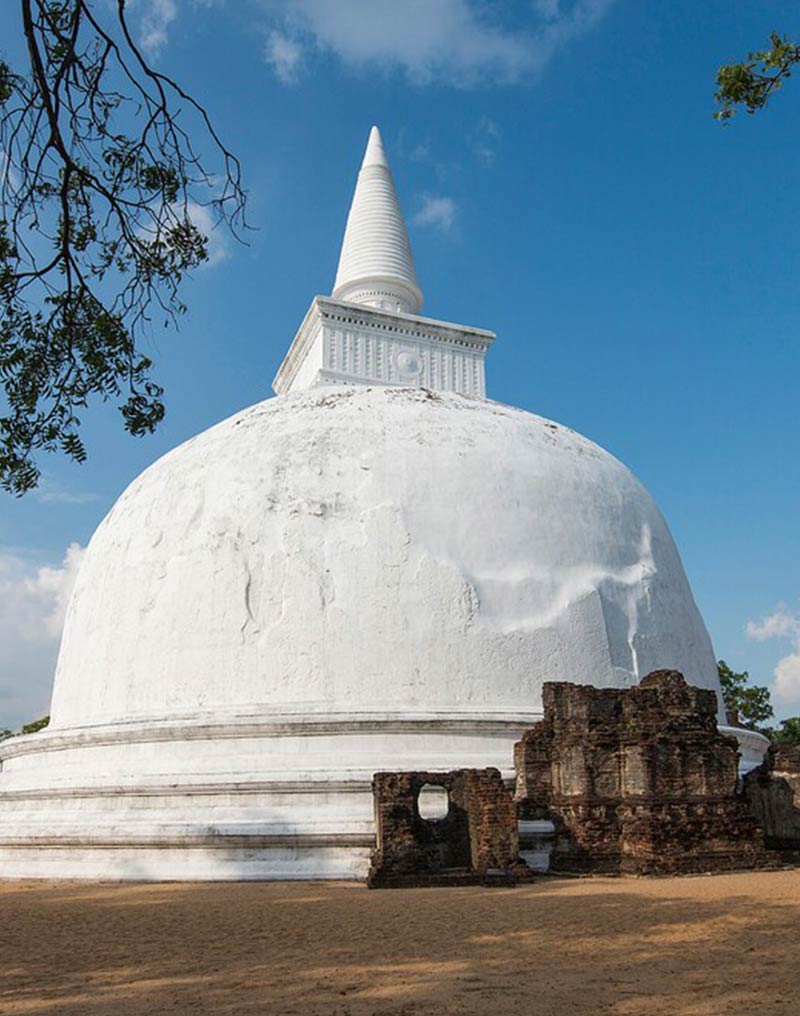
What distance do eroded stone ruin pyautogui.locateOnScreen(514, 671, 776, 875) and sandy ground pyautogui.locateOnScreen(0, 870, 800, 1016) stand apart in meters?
0.70

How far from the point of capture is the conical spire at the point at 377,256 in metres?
24.1

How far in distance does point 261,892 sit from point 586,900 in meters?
3.21

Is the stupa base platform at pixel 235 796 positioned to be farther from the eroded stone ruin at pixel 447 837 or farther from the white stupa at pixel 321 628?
the eroded stone ruin at pixel 447 837

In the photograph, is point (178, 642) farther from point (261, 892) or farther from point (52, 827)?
point (261, 892)

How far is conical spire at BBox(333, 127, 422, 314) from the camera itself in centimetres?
2406

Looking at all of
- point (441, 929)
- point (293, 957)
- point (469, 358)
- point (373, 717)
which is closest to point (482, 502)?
point (373, 717)

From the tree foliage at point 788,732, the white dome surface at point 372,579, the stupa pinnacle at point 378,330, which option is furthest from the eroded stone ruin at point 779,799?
the tree foliage at point 788,732

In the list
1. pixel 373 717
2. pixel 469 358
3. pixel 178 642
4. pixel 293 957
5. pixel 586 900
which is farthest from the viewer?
pixel 469 358

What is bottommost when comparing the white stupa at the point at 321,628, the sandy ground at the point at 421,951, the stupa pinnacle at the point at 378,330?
Answer: the sandy ground at the point at 421,951

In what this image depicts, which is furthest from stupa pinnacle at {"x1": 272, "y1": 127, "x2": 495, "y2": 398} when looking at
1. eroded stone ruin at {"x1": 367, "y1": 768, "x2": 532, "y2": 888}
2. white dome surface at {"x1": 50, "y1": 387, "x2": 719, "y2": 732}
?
eroded stone ruin at {"x1": 367, "y1": 768, "x2": 532, "y2": 888}

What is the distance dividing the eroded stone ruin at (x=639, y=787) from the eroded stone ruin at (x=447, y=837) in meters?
0.94

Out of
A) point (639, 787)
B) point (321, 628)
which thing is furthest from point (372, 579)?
point (639, 787)

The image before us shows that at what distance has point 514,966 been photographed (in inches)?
216

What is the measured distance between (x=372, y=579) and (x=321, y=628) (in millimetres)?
891
